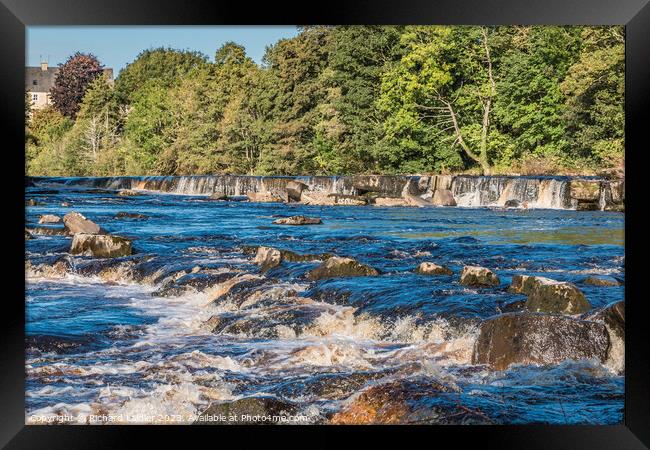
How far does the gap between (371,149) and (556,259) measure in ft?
5.93

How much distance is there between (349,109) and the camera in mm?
7430

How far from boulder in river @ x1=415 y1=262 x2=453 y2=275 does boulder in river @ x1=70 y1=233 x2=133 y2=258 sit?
98.7 inches

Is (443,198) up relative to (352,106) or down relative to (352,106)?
down

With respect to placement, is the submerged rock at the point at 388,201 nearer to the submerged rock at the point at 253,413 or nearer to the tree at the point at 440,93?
the tree at the point at 440,93

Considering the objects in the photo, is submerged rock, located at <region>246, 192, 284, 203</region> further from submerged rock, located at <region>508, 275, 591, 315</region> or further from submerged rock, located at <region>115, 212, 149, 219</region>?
submerged rock, located at <region>508, 275, 591, 315</region>

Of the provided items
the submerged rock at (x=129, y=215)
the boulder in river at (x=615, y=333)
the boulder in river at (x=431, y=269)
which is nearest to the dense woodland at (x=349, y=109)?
the submerged rock at (x=129, y=215)

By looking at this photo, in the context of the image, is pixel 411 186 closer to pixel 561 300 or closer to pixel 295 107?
pixel 295 107

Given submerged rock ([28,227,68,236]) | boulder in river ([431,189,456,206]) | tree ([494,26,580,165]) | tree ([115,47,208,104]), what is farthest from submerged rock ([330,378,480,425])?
tree ([115,47,208,104])

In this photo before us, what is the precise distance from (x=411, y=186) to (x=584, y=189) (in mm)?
1459

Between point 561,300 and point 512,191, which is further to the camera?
point 512,191

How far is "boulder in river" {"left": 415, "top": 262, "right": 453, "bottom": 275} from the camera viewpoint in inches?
288

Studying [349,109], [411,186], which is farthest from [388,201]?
[349,109]
